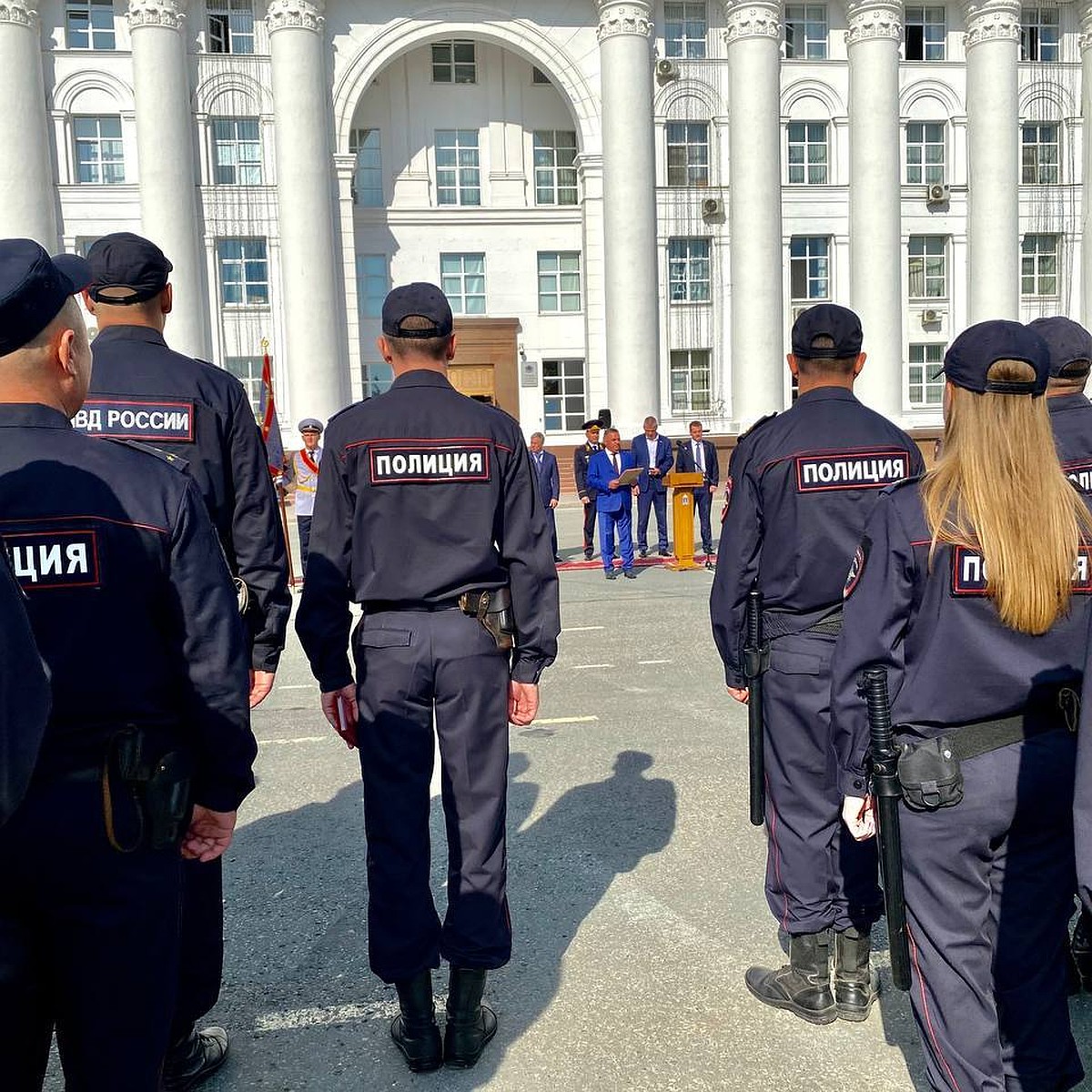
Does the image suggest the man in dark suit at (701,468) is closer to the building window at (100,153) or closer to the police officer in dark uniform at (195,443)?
the police officer in dark uniform at (195,443)

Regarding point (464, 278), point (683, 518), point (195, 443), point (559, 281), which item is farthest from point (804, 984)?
point (559, 281)

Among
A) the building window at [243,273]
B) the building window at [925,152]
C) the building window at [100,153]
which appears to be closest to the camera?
the building window at [100,153]

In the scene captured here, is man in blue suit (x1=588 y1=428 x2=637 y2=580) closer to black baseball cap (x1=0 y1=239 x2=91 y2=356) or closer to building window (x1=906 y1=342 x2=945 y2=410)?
black baseball cap (x1=0 y1=239 x2=91 y2=356)

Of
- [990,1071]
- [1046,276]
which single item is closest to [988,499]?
[990,1071]

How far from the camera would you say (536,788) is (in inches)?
217

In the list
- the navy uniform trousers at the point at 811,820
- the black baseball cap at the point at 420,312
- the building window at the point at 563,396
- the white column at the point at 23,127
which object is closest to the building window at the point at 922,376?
the building window at the point at 563,396

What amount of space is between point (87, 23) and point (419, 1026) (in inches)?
1232

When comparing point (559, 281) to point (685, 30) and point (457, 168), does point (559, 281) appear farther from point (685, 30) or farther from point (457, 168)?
point (685, 30)

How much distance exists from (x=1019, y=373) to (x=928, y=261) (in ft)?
107

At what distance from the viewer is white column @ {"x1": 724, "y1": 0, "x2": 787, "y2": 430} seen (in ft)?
96.8

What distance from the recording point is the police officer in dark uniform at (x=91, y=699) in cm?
195

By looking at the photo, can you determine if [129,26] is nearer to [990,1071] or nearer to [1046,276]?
[1046,276]

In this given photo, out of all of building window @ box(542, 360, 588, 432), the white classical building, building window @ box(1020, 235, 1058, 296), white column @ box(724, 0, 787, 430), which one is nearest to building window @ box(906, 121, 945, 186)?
the white classical building

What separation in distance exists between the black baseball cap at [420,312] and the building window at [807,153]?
30510mm
